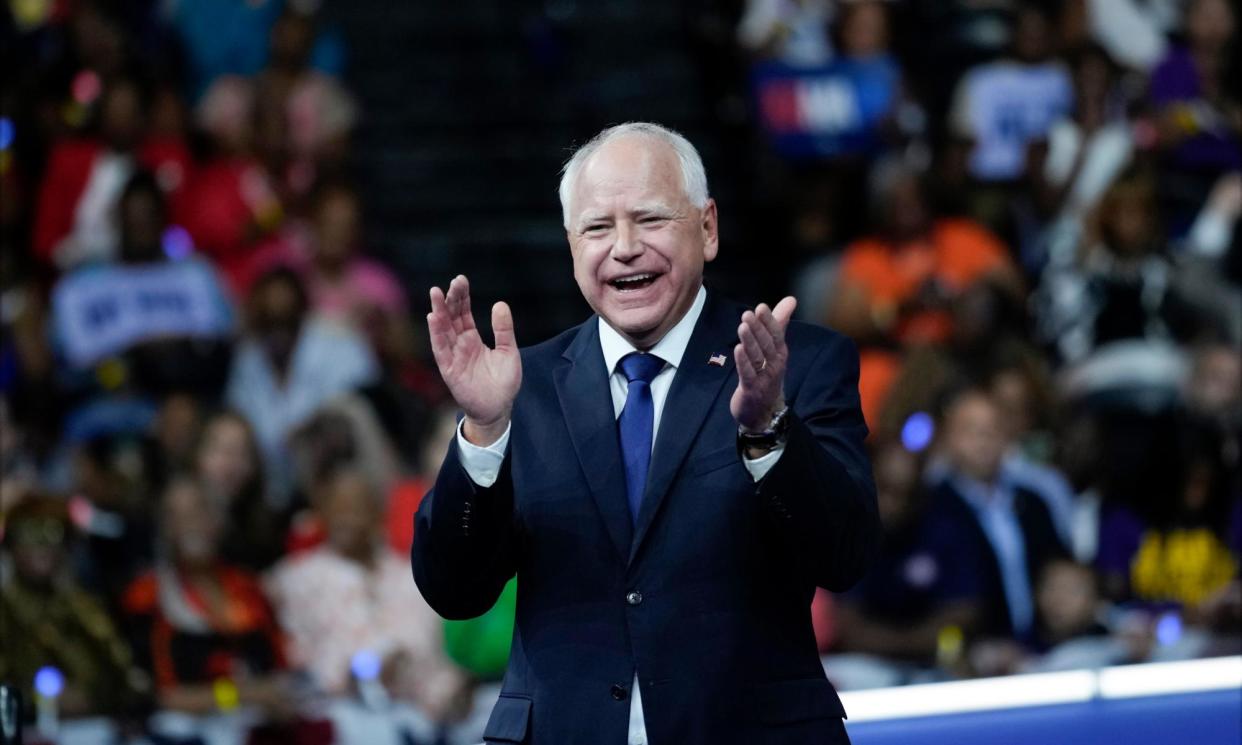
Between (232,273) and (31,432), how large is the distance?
1.07 m

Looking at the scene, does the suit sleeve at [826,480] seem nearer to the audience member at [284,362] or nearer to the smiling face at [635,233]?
the smiling face at [635,233]

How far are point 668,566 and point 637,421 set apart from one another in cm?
21

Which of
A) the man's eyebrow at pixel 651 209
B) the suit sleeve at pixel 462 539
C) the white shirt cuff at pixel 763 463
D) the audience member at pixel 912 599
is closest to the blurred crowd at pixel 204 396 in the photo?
the audience member at pixel 912 599

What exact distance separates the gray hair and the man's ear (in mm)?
21

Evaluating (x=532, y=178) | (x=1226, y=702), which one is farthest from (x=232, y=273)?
(x=1226, y=702)

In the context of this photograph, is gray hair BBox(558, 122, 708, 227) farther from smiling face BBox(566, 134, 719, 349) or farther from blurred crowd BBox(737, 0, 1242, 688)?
blurred crowd BBox(737, 0, 1242, 688)

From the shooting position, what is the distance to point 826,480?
2.48 m

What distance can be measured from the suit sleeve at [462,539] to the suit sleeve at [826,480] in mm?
342

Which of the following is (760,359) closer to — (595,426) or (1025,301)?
(595,426)

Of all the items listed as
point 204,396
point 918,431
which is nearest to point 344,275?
point 204,396

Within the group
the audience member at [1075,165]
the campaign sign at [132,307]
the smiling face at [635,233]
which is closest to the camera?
the smiling face at [635,233]

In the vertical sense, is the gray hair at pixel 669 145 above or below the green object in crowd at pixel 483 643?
above

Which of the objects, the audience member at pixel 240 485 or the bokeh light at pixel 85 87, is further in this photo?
the bokeh light at pixel 85 87

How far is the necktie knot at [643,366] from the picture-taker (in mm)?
2744
